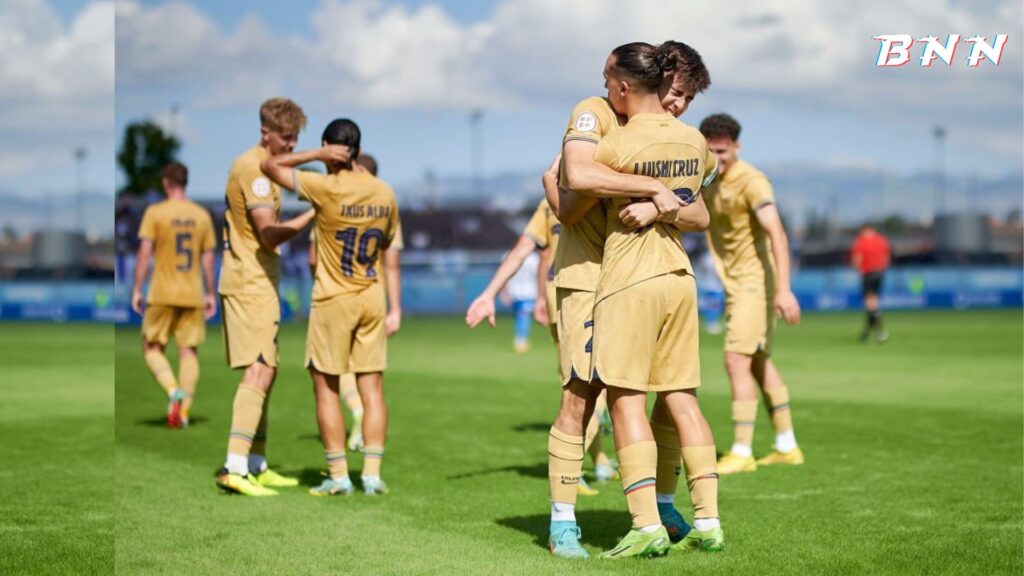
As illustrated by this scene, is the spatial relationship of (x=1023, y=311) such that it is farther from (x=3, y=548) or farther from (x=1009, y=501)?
(x=3, y=548)

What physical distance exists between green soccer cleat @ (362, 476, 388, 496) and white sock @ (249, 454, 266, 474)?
100 cm

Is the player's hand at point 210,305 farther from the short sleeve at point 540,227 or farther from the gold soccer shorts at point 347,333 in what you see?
the short sleeve at point 540,227

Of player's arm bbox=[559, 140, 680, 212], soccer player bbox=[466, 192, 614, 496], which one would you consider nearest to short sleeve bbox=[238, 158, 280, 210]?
soccer player bbox=[466, 192, 614, 496]

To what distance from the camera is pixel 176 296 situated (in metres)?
12.5

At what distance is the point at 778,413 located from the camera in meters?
9.28

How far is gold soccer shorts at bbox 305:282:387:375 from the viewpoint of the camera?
7.87 m

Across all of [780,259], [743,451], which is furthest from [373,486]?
[780,259]

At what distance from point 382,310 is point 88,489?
7.24ft

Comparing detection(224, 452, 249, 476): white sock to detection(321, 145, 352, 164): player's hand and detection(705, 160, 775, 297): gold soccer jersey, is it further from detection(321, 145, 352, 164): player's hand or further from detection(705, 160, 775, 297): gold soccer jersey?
detection(705, 160, 775, 297): gold soccer jersey

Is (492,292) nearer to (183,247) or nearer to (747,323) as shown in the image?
(747,323)

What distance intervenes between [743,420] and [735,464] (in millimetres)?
350

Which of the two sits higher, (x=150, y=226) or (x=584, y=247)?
Result: (x=584, y=247)

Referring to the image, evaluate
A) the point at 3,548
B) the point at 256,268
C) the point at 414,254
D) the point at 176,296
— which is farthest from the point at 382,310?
the point at 414,254

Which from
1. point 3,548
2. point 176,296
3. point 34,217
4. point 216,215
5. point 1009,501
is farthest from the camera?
point 34,217
